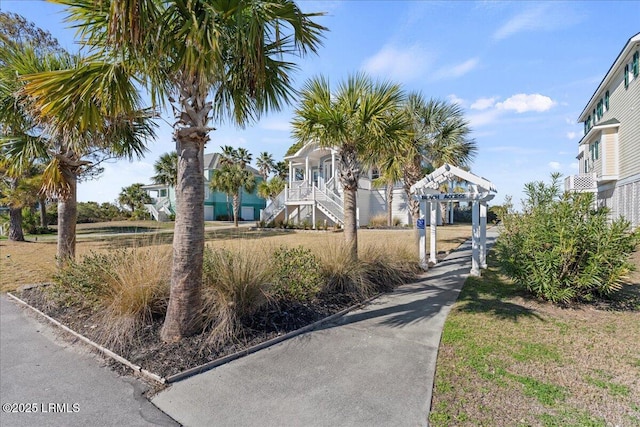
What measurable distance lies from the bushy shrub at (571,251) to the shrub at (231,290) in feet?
16.0

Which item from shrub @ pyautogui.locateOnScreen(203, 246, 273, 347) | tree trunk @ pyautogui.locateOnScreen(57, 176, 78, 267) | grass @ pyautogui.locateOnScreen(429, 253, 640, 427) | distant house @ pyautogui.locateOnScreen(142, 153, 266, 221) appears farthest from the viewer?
distant house @ pyautogui.locateOnScreen(142, 153, 266, 221)

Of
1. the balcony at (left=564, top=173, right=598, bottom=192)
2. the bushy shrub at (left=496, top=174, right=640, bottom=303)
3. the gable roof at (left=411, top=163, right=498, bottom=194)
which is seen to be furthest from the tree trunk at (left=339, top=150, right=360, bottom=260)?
the balcony at (left=564, top=173, right=598, bottom=192)

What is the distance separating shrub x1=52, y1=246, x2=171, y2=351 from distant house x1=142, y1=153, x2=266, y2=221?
30.4 metres

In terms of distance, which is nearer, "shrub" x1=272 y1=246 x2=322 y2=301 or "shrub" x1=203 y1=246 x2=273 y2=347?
"shrub" x1=203 y1=246 x2=273 y2=347

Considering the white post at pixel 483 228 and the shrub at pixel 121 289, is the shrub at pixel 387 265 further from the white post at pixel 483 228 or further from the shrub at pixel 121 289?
the shrub at pixel 121 289

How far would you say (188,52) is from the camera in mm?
3467

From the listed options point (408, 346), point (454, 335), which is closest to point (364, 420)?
point (408, 346)

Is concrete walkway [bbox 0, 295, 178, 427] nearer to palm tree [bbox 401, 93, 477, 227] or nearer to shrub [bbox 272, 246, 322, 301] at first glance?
shrub [bbox 272, 246, 322, 301]

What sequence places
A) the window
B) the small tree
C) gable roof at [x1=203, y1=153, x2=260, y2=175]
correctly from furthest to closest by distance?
the small tree, gable roof at [x1=203, y1=153, x2=260, y2=175], the window

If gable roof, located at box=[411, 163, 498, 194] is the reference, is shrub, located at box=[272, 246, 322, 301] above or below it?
below

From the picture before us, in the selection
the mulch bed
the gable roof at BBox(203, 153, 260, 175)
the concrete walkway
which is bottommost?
the concrete walkway

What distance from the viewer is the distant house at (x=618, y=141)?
15.2m

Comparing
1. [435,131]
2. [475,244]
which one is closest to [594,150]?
[435,131]

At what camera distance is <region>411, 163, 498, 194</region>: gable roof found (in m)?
9.27
